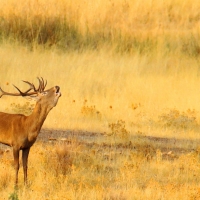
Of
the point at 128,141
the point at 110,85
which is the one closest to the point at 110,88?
the point at 110,85

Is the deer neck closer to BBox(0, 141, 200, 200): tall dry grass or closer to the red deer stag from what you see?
the red deer stag

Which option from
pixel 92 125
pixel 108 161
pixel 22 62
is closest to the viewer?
pixel 108 161

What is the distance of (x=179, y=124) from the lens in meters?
14.9

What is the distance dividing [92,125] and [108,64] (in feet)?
17.8

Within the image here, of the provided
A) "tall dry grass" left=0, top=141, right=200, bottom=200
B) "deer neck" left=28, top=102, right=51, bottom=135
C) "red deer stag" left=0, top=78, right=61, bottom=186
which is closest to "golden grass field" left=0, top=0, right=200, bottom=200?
"tall dry grass" left=0, top=141, right=200, bottom=200

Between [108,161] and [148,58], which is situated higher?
[108,161]

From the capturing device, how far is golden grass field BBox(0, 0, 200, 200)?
32.7 feet

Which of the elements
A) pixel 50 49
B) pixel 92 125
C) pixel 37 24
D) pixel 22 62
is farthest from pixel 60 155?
pixel 37 24

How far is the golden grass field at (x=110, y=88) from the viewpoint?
996cm

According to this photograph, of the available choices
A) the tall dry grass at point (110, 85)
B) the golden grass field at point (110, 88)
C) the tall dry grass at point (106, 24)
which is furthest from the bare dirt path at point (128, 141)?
the tall dry grass at point (106, 24)

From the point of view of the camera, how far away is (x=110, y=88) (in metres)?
18.2

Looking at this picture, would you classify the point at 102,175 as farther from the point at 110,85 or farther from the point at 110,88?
the point at 110,85

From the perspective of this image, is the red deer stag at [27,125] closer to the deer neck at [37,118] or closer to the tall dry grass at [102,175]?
the deer neck at [37,118]

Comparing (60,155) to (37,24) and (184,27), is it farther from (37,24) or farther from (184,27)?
(184,27)
